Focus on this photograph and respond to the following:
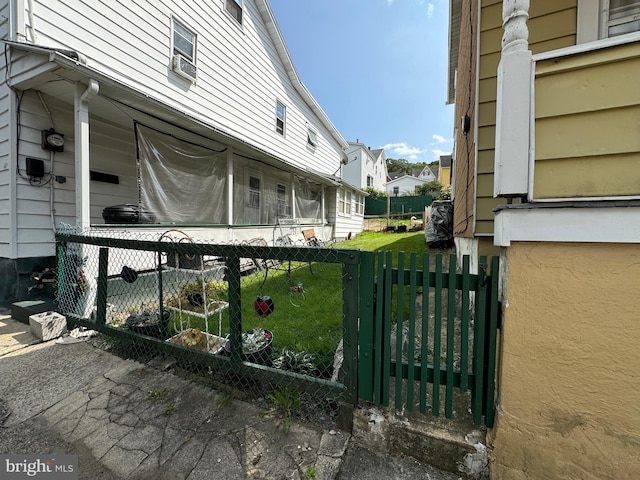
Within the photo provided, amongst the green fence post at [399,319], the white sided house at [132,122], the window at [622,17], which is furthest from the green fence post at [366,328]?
the white sided house at [132,122]

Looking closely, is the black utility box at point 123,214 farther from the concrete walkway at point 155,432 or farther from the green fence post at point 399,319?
the green fence post at point 399,319

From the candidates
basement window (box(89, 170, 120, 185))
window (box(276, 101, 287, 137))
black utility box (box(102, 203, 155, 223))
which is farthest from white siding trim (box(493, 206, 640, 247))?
window (box(276, 101, 287, 137))

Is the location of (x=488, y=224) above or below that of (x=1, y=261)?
above

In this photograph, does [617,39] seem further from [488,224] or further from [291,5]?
[291,5]

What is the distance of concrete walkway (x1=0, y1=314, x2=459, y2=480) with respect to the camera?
1661 millimetres

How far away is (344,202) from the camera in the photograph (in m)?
13.4

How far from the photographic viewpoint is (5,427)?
6.76 ft

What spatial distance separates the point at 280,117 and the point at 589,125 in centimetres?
985

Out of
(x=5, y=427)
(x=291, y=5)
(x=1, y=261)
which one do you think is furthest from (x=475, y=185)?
(x=291, y=5)

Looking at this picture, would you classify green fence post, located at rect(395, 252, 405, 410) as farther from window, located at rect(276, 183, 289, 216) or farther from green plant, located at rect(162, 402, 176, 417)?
window, located at rect(276, 183, 289, 216)

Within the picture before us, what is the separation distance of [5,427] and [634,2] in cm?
597

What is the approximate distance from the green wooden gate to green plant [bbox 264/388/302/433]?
536mm

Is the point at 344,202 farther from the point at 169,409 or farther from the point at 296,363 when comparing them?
the point at 169,409

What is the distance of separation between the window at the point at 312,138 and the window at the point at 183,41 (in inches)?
236
